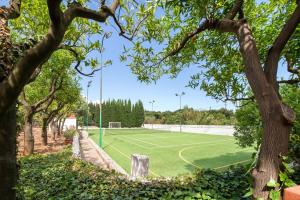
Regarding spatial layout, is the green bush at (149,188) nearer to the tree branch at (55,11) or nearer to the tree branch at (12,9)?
the tree branch at (55,11)

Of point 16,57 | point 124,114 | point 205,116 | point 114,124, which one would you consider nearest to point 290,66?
point 16,57

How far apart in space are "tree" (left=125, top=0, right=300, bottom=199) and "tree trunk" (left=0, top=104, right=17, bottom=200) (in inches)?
116

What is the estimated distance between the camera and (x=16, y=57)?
14.2ft

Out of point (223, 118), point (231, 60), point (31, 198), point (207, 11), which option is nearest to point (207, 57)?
point (231, 60)

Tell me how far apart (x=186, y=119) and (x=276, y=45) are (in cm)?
7419

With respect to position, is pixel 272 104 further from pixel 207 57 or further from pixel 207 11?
pixel 207 57

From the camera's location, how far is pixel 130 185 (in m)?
6.83

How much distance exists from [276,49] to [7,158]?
447 centimetres

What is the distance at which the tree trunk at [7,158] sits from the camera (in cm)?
393

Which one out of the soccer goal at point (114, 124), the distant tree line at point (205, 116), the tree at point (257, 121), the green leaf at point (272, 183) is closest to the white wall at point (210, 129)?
the distant tree line at point (205, 116)

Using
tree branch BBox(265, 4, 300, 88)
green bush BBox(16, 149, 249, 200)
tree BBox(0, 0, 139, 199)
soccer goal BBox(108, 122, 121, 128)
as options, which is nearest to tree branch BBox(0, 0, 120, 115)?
tree BBox(0, 0, 139, 199)

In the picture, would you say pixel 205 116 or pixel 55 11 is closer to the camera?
pixel 55 11

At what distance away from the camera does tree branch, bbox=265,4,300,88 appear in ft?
12.4

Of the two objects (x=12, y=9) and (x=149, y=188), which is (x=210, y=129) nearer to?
(x=149, y=188)
